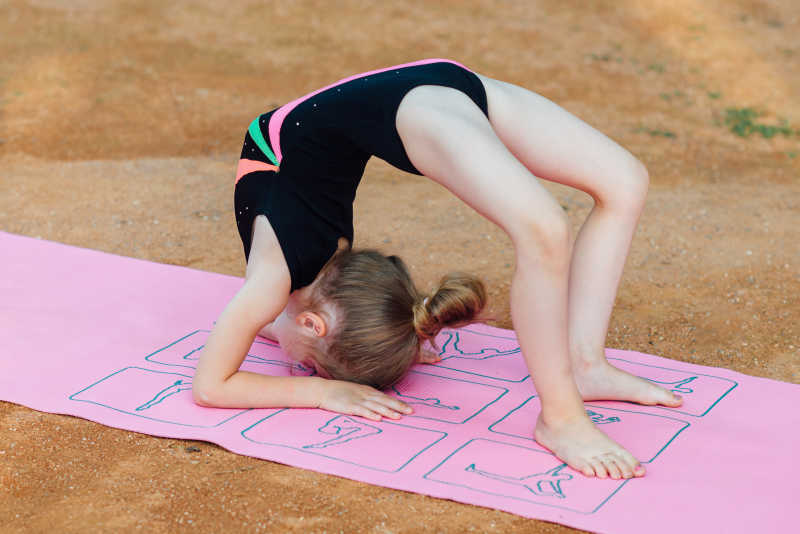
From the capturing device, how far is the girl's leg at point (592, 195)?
7.03ft

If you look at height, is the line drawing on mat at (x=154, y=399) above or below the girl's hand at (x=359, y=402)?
below

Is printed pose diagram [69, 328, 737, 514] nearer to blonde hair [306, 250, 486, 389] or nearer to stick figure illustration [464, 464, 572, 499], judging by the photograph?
stick figure illustration [464, 464, 572, 499]

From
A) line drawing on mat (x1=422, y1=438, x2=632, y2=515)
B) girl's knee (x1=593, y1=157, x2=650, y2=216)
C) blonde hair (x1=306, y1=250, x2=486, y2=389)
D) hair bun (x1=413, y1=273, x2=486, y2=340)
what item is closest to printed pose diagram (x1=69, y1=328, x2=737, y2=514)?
line drawing on mat (x1=422, y1=438, x2=632, y2=515)

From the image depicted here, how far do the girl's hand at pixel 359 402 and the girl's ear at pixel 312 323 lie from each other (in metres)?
0.14

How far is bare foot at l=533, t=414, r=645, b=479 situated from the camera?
1.89 m

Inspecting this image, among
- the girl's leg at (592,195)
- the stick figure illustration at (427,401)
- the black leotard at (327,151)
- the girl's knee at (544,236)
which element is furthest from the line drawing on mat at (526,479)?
the black leotard at (327,151)

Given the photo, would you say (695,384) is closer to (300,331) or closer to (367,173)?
(300,331)

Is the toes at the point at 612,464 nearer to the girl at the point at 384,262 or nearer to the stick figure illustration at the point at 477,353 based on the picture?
the girl at the point at 384,262

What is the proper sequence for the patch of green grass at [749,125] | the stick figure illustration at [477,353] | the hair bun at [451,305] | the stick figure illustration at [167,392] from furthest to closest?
the patch of green grass at [749,125] < the stick figure illustration at [477,353] < the stick figure illustration at [167,392] < the hair bun at [451,305]

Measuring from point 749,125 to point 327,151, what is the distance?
4137 millimetres

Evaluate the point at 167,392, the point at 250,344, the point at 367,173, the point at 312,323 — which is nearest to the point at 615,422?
the point at 312,323

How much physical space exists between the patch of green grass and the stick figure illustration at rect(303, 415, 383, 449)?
4044mm

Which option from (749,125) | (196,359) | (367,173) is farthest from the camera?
(749,125)

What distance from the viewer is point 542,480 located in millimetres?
1890
